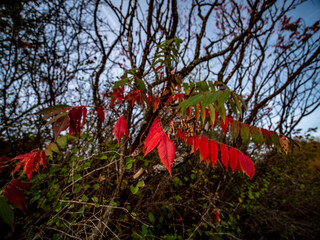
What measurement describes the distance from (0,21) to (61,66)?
155cm

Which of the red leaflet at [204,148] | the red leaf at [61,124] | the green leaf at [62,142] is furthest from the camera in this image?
the green leaf at [62,142]

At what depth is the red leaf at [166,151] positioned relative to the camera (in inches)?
27.2

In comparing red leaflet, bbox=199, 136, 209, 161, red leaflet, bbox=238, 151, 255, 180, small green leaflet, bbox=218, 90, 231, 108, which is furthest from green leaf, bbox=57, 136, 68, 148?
red leaflet, bbox=238, 151, 255, 180

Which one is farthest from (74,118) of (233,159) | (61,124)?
(233,159)

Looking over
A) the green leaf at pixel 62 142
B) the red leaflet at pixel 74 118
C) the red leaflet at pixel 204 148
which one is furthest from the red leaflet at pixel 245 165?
the green leaf at pixel 62 142

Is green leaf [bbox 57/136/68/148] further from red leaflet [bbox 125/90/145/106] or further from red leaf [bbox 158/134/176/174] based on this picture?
red leaf [bbox 158/134/176/174]

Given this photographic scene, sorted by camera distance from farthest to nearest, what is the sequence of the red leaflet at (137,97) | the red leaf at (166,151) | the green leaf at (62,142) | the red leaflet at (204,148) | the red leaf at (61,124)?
1. the green leaf at (62,142)
2. the red leaflet at (137,97)
3. the red leaflet at (204,148)
4. the red leaf at (61,124)
5. the red leaf at (166,151)

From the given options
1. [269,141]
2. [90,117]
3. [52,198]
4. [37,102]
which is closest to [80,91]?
[37,102]

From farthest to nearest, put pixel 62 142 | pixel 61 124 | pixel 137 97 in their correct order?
pixel 62 142, pixel 137 97, pixel 61 124

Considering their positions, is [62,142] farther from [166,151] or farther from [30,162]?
[166,151]

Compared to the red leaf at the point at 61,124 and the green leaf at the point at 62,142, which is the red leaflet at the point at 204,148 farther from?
the green leaf at the point at 62,142

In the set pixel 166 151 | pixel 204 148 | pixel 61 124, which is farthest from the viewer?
pixel 204 148

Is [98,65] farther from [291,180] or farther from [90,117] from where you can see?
[291,180]

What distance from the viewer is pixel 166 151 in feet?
2.37
